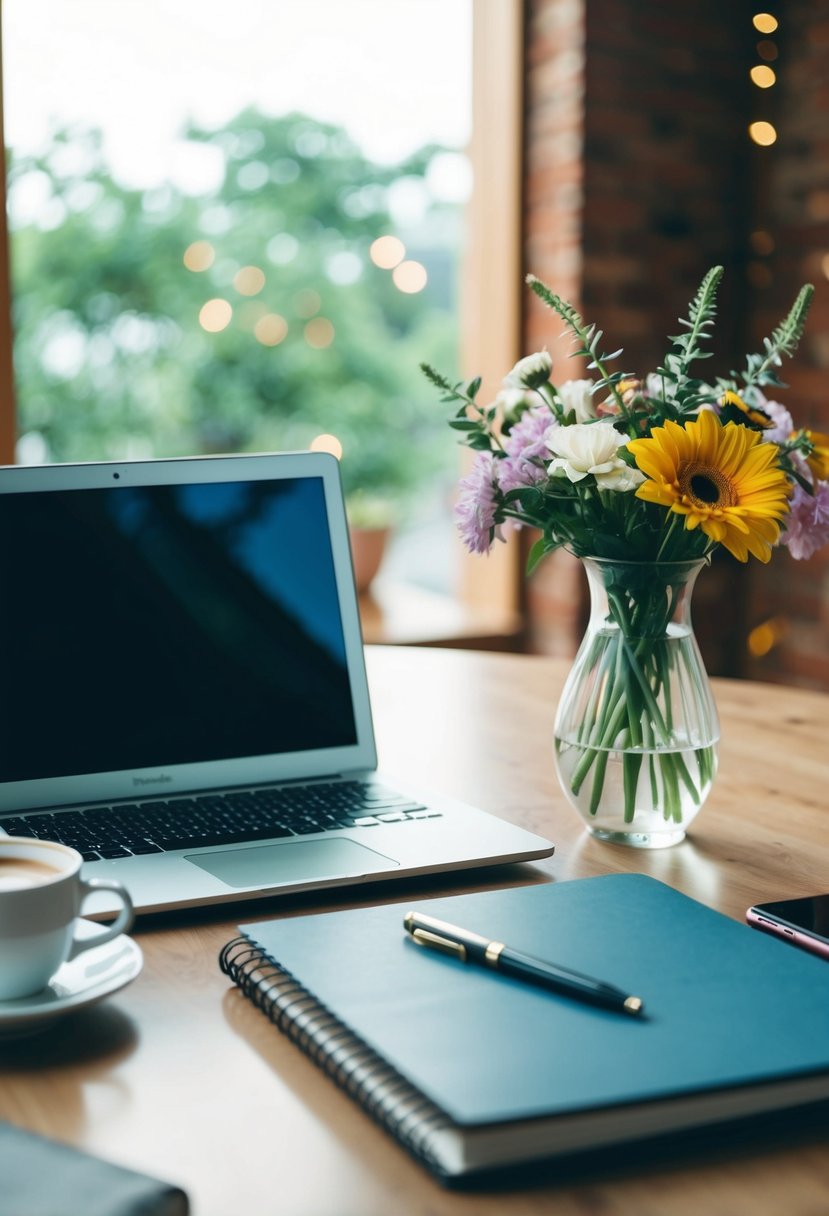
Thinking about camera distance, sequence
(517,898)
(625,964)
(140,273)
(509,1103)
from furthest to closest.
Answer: (140,273) < (517,898) < (625,964) < (509,1103)

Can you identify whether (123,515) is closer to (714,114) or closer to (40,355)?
(40,355)

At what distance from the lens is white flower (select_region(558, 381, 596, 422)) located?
39.9 inches

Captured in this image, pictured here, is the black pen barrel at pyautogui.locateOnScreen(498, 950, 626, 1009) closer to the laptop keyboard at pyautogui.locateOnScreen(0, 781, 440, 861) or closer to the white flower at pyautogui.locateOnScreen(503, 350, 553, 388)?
the laptop keyboard at pyautogui.locateOnScreen(0, 781, 440, 861)

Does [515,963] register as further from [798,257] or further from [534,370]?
[798,257]

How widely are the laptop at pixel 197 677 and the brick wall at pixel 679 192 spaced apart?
6.03 feet

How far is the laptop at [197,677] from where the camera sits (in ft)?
3.20

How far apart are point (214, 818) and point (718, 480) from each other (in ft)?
1.45

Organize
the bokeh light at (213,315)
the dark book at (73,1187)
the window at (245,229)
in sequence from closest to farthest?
the dark book at (73,1187), the window at (245,229), the bokeh light at (213,315)

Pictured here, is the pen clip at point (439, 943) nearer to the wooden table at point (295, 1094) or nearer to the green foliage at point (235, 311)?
the wooden table at point (295, 1094)

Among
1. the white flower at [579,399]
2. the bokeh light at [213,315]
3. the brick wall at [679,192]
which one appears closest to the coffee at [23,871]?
the white flower at [579,399]

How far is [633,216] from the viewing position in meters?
2.92

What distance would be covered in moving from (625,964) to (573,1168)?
0.52 ft

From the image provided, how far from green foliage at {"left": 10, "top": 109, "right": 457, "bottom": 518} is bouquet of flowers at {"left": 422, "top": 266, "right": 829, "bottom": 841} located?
2.24 metres

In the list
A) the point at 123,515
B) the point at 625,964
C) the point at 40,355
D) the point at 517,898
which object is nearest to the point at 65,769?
the point at 123,515
